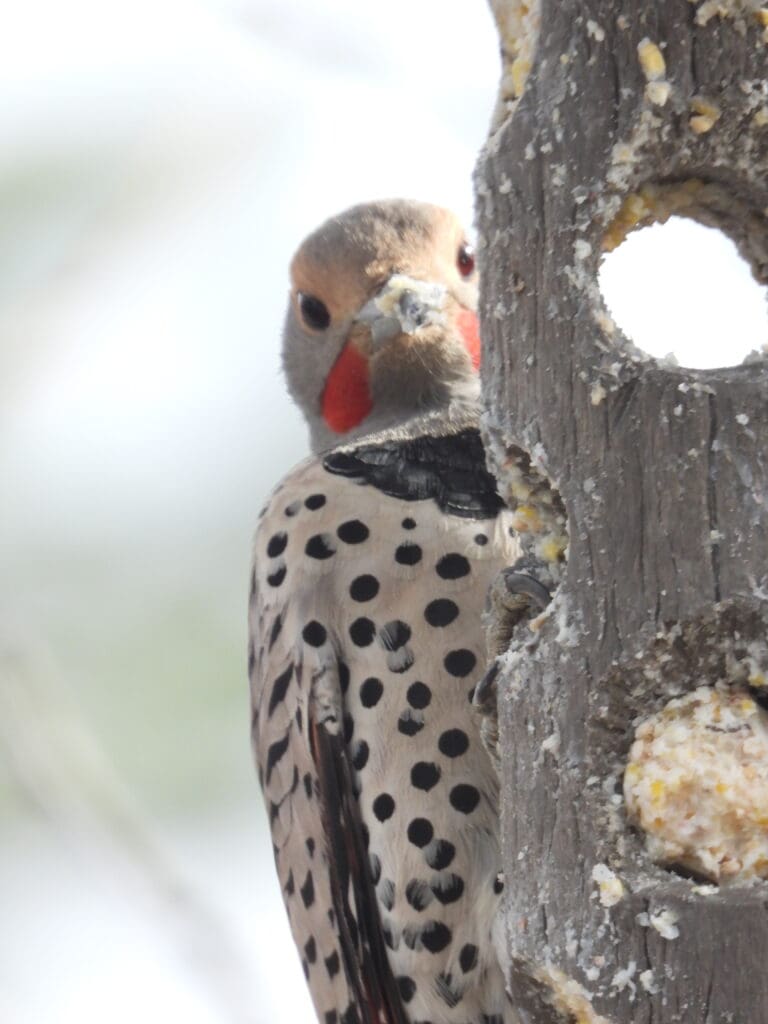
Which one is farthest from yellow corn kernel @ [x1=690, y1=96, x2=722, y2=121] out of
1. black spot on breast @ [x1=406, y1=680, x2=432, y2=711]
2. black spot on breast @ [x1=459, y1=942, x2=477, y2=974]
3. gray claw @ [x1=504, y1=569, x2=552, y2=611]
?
black spot on breast @ [x1=459, y1=942, x2=477, y2=974]

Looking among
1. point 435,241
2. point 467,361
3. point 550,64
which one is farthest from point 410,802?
point 550,64

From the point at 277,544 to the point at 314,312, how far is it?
0.70m

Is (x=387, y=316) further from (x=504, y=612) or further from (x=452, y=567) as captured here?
(x=504, y=612)

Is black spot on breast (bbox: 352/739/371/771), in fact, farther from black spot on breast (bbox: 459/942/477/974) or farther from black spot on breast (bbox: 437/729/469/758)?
black spot on breast (bbox: 459/942/477/974)

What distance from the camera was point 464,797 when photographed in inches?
112

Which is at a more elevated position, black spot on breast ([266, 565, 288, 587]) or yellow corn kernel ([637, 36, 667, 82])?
yellow corn kernel ([637, 36, 667, 82])

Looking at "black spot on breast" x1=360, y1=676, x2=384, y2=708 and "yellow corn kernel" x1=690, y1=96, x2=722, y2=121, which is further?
"black spot on breast" x1=360, y1=676, x2=384, y2=708

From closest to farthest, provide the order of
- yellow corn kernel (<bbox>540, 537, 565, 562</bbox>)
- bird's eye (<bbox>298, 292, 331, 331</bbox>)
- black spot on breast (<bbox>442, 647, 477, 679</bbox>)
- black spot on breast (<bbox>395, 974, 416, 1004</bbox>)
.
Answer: yellow corn kernel (<bbox>540, 537, 565, 562</bbox>), black spot on breast (<bbox>442, 647, 477, 679</bbox>), black spot on breast (<bbox>395, 974, 416, 1004</bbox>), bird's eye (<bbox>298, 292, 331, 331</bbox>)

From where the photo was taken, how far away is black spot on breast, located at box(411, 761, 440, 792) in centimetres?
284

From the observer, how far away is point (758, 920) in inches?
69.3

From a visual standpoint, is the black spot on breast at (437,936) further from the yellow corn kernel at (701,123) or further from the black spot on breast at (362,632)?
the yellow corn kernel at (701,123)

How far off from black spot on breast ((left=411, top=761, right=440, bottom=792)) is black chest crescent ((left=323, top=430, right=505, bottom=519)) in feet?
1.56

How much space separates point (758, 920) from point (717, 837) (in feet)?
0.41

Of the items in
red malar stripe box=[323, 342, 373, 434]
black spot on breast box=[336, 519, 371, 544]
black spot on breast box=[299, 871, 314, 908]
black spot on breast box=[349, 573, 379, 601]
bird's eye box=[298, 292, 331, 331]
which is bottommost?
black spot on breast box=[299, 871, 314, 908]
